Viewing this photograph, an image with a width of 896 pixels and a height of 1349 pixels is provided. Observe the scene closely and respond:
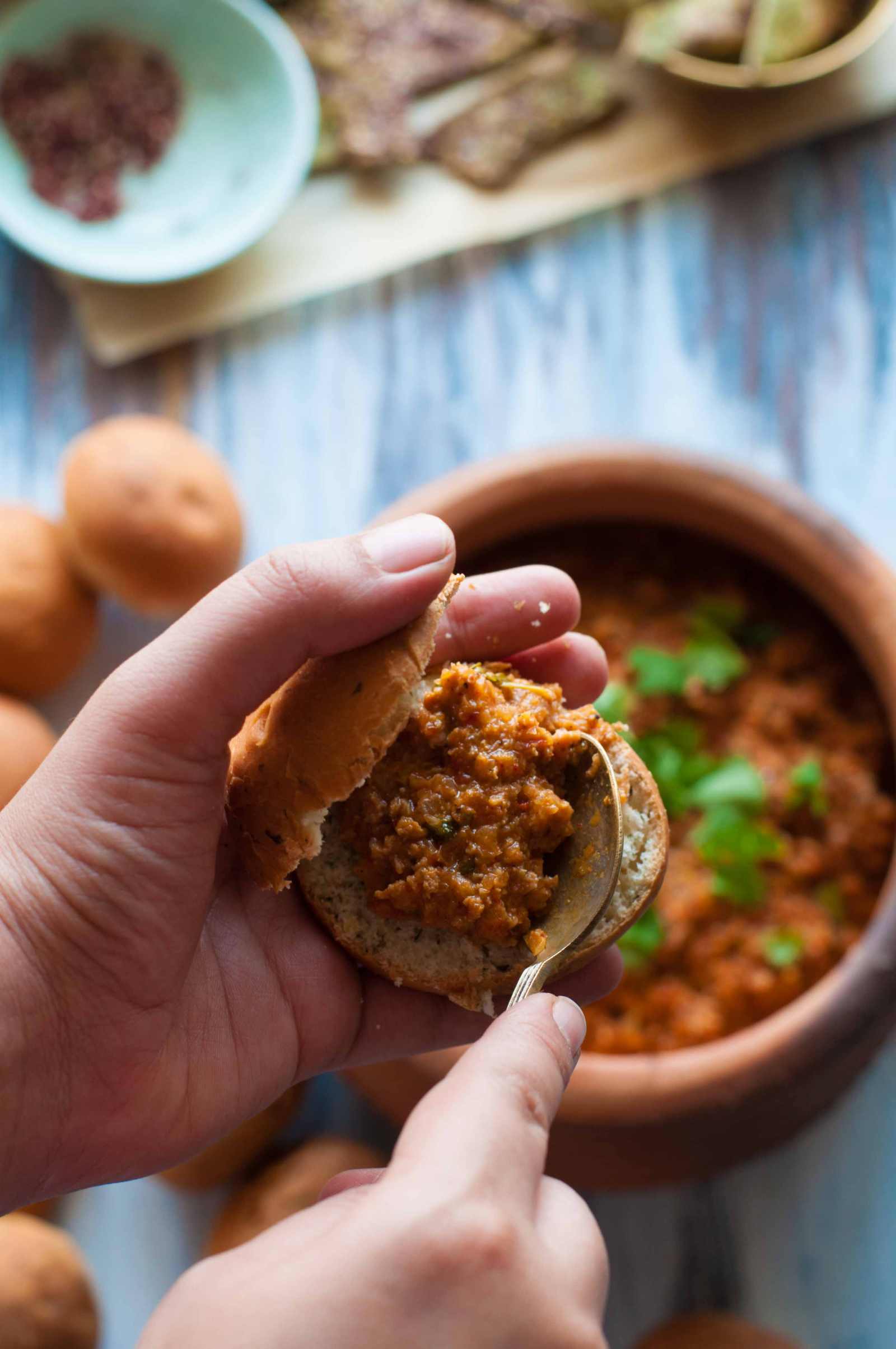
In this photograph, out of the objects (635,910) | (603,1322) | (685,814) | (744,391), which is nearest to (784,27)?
(744,391)

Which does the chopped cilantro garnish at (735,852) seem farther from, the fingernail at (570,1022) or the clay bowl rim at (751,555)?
the fingernail at (570,1022)

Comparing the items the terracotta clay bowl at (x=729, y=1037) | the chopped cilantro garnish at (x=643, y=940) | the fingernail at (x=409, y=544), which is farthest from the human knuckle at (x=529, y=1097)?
the chopped cilantro garnish at (x=643, y=940)

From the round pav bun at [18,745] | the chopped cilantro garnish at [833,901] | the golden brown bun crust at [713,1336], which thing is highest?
the round pav bun at [18,745]

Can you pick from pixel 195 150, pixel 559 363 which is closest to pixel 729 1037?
pixel 559 363

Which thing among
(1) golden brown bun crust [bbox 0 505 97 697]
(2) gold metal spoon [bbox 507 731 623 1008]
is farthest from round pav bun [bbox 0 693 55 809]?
(2) gold metal spoon [bbox 507 731 623 1008]

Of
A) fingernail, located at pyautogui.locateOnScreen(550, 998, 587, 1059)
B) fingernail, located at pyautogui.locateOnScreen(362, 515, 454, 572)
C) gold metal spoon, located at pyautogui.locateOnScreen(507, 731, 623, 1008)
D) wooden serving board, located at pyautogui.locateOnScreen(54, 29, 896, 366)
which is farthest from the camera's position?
wooden serving board, located at pyautogui.locateOnScreen(54, 29, 896, 366)

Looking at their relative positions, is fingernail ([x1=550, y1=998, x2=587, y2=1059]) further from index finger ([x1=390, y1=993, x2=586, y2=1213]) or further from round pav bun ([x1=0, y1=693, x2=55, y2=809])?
round pav bun ([x1=0, y1=693, x2=55, y2=809])
